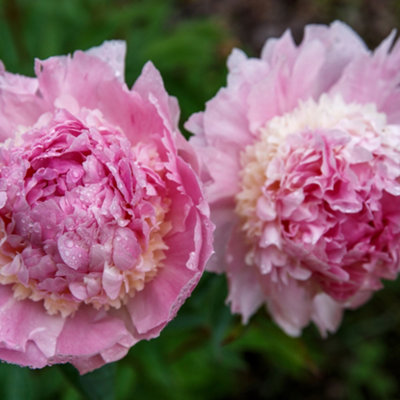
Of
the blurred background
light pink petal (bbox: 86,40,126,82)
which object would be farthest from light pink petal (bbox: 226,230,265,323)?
light pink petal (bbox: 86,40,126,82)

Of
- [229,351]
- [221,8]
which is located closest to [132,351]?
[229,351]

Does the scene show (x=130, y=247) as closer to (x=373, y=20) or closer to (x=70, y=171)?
(x=70, y=171)

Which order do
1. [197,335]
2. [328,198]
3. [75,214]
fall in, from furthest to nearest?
[197,335], [328,198], [75,214]

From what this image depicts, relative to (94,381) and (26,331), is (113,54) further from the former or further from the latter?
(94,381)

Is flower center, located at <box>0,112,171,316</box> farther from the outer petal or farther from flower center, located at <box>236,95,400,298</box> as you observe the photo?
flower center, located at <box>236,95,400,298</box>

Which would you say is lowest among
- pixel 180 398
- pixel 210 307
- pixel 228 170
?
pixel 180 398

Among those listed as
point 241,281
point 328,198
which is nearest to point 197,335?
point 241,281

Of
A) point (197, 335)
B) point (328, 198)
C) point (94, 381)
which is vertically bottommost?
point (197, 335)
